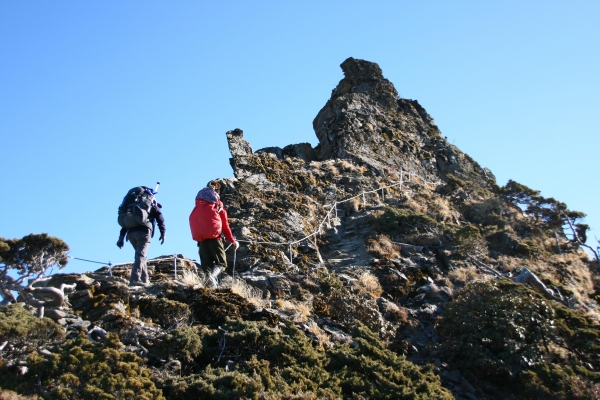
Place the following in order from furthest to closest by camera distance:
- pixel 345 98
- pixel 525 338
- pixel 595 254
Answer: pixel 345 98 → pixel 595 254 → pixel 525 338

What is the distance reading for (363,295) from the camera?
12414 mm

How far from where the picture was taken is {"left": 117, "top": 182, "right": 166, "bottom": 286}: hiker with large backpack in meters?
10.5

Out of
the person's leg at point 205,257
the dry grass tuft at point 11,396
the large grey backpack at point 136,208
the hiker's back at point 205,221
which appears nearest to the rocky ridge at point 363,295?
the person's leg at point 205,257

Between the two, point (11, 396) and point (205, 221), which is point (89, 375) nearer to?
point (11, 396)

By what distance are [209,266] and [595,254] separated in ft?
46.5

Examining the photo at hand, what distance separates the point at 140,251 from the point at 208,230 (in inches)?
62.5

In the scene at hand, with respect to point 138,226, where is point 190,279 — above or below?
below

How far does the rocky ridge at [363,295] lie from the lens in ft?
28.1

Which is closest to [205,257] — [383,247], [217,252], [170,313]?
[217,252]

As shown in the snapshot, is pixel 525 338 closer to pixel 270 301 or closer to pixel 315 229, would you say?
pixel 270 301

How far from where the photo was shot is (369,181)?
21.8 metres

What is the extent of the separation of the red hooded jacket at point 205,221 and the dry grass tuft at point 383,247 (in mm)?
4626

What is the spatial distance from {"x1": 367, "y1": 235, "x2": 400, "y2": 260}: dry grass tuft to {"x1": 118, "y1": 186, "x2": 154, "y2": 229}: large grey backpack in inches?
245

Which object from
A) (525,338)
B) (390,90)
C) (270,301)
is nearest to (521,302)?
(525,338)
